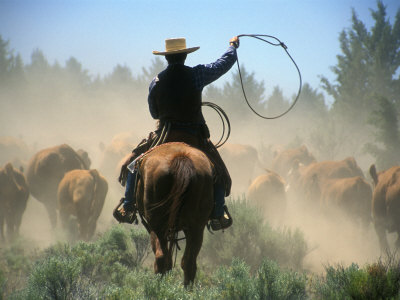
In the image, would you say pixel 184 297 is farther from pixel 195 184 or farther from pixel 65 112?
pixel 65 112

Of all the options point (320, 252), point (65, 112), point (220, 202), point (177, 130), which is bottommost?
point (320, 252)

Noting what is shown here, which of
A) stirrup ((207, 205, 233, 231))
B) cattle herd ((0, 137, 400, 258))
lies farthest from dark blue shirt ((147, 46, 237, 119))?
cattle herd ((0, 137, 400, 258))

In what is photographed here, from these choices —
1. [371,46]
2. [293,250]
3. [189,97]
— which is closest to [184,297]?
[189,97]

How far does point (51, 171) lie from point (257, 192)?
21.7 feet

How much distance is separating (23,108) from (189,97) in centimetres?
4507

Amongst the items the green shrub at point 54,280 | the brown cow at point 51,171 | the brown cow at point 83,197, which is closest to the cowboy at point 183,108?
the green shrub at point 54,280

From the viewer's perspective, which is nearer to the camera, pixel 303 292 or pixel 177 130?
pixel 177 130

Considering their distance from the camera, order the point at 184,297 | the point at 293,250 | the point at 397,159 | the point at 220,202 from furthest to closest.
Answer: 1. the point at 397,159
2. the point at 293,250
3. the point at 220,202
4. the point at 184,297

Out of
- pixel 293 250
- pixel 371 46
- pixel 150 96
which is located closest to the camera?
pixel 150 96

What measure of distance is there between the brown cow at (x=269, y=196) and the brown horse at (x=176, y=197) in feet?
30.8

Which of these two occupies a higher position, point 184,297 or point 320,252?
point 184,297

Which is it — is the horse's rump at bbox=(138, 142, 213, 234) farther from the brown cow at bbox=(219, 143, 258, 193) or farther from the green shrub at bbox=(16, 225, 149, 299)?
the brown cow at bbox=(219, 143, 258, 193)

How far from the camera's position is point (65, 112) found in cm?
4859

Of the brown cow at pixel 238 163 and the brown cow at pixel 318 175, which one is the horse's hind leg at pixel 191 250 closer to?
the brown cow at pixel 318 175
